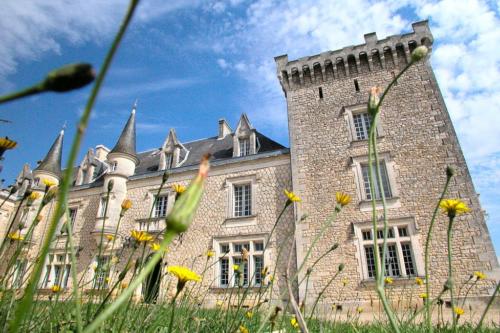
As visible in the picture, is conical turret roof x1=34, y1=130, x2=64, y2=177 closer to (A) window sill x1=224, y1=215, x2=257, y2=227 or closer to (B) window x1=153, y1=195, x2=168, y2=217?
(B) window x1=153, y1=195, x2=168, y2=217

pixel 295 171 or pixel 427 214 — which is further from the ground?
pixel 295 171

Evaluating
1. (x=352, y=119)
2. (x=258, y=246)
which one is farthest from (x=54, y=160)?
(x=352, y=119)

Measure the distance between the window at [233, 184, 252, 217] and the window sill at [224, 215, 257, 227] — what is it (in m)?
0.46

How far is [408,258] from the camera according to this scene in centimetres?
1011

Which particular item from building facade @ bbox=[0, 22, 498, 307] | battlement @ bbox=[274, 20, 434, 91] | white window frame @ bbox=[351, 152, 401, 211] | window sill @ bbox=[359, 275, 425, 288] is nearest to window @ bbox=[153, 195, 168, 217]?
building facade @ bbox=[0, 22, 498, 307]

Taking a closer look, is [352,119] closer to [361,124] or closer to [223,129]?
[361,124]

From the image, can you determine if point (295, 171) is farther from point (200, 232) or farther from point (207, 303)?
point (207, 303)

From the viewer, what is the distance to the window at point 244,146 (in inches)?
576

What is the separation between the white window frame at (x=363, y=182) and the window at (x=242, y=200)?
4.53 meters

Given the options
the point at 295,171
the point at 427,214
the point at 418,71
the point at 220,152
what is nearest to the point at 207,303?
the point at 295,171

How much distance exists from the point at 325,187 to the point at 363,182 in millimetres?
1448

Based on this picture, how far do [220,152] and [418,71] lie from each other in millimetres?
9838

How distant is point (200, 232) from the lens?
42.7ft

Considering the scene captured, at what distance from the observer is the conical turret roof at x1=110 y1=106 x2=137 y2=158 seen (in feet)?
53.1
